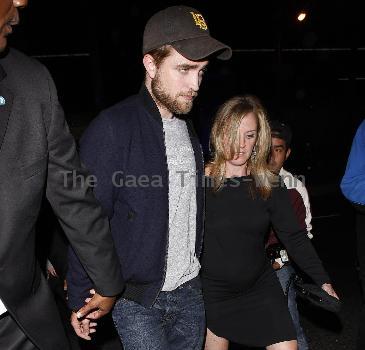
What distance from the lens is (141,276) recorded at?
2.54 m

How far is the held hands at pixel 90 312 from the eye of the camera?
2342mm

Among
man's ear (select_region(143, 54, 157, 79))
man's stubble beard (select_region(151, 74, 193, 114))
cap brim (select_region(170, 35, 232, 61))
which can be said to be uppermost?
cap brim (select_region(170, 35, 232, 61))

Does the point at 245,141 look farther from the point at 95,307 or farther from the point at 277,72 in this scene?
the point at 277,72

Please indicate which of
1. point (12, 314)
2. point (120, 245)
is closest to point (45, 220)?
point (120, 245)

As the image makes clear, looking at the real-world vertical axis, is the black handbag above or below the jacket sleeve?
below

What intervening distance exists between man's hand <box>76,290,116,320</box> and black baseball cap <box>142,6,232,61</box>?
1225 millimetres

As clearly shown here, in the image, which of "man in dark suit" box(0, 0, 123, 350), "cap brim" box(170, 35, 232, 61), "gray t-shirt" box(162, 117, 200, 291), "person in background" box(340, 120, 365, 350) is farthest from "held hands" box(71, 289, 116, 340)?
"person in background" box(340, 120, 365, 350)

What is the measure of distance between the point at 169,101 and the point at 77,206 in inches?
30.0

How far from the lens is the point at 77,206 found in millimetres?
2143

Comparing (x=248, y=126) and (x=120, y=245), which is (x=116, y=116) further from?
(x=248, y=126)

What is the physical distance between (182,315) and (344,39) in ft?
79.8

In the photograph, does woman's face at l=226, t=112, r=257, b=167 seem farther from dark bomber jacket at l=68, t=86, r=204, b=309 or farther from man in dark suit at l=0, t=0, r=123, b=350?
man in dark suit at l=0, t=0, r=123, b=350

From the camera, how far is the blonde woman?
3.16 meters

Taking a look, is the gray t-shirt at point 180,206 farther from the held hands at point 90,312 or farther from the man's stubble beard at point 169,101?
the held hands at point 90,312
